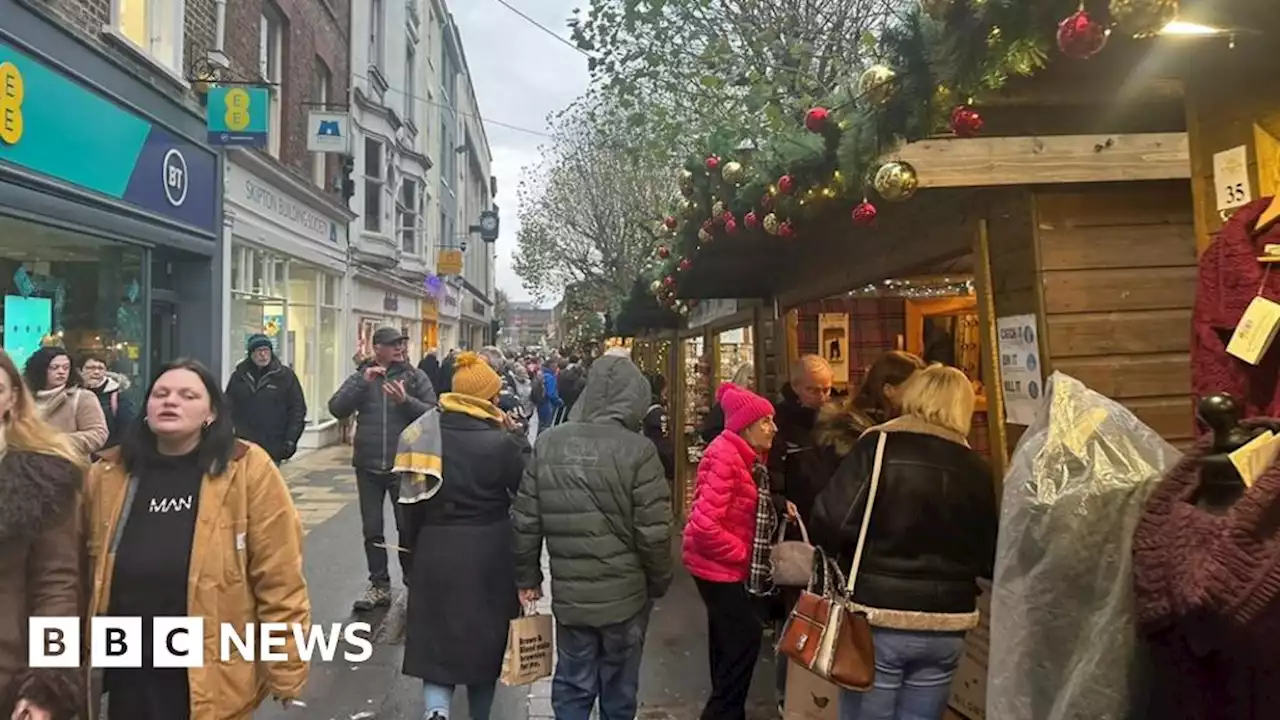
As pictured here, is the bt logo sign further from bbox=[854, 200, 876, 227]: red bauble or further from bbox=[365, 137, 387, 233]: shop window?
bbox=[365, 137, 387, 233]: shop window

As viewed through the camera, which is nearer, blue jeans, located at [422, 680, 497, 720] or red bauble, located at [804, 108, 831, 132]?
red bauble, located at [804, 108, 831, 132]

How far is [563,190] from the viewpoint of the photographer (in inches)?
950

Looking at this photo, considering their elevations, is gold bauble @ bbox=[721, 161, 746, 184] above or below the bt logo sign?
below

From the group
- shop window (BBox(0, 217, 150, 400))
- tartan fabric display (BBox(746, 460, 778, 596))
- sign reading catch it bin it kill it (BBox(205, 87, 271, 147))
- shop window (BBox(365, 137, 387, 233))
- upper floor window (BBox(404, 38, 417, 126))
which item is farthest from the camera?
upper floor window (BBox(404, 38, 417, 126))

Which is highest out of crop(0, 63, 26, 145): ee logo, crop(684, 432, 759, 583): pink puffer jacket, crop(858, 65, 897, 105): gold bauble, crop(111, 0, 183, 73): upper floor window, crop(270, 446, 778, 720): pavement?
crop(111, 0, 183, 73): upper floor window

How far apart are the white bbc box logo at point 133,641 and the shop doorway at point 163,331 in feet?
25.1

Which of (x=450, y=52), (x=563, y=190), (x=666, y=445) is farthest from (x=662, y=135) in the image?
(x=450, y=52)

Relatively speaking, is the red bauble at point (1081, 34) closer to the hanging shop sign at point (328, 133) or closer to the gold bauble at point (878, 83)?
the gold bauble at point (878, 83)

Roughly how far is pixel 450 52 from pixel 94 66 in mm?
28525

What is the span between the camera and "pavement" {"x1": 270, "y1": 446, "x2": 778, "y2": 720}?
4.50m

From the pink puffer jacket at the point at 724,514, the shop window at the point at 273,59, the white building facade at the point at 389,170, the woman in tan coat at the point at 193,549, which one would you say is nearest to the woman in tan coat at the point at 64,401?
the woman in tan coat at the point at 193,549

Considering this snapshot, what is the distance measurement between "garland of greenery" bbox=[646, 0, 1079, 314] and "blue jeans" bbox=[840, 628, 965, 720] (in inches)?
68.0

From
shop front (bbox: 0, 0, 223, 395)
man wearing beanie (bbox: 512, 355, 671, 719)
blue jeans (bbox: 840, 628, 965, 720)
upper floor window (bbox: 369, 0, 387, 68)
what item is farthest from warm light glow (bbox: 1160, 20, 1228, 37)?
upper floor window (bbox: 369, 0, 387, 68)

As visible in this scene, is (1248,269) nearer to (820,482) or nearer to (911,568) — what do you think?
(911,568)
